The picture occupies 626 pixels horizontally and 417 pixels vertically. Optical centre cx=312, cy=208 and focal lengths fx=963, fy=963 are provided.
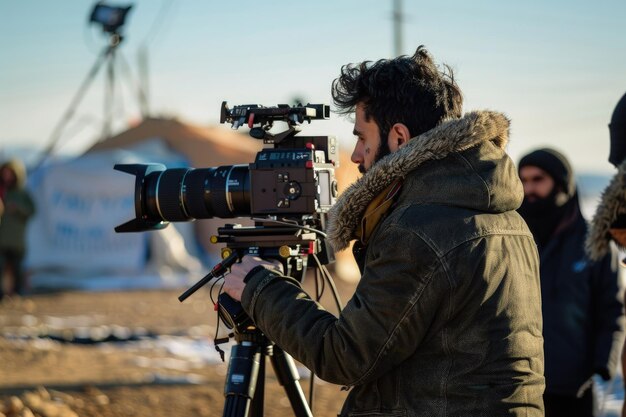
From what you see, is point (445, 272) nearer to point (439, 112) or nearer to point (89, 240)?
point (439, 112)

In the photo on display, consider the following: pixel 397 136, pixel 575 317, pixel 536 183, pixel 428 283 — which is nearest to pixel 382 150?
pixel 397 136

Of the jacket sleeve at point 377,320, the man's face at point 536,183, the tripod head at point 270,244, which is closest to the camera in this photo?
the jacket sleeve at point 377,320

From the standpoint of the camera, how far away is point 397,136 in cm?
264

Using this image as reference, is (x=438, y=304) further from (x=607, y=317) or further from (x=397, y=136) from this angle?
(x=607, y=317)

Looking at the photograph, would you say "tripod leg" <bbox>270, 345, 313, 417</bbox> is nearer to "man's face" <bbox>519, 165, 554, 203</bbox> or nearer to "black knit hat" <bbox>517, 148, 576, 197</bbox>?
"man's face" <bbox>519, 165, 554, 203</bbox>

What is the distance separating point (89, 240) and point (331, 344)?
12954 mm

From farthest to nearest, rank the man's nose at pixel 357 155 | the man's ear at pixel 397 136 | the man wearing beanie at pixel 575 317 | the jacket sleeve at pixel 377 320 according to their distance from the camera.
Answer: the man wearing beanie at pixel 575 317 < the man's nose at pixel 357 155 < the man's ear at pixel 397 136 < the jacket sleeve at pixel 377 320

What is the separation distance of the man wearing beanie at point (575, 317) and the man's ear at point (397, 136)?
197 centimetres

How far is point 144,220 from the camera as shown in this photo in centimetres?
359

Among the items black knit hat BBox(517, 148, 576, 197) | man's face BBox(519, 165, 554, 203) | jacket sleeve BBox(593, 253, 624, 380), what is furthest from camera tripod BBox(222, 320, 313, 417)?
black knit hat BBox(517, 148, 576, 197)

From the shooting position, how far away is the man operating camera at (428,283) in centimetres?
243

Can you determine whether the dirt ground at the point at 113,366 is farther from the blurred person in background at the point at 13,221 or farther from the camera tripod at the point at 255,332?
the camera tripod at the point at 255,332

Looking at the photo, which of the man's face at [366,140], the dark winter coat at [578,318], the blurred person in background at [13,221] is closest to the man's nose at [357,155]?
the man's face at [366,140]

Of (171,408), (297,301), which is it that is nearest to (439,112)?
(297,301)
